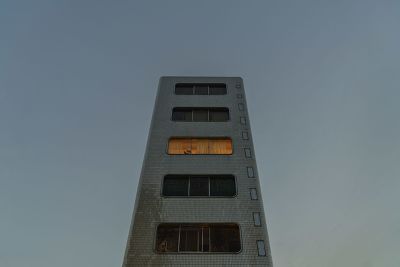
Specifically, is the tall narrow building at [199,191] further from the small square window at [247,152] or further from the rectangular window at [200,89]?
the rectangular window at [200,89]

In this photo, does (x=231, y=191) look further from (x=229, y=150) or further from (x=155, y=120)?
(x=155, y=120)

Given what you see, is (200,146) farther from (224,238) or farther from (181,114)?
(224,238)

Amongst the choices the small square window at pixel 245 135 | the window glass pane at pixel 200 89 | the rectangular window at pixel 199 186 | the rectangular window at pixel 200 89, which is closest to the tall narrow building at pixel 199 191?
the rectangular window at pixel 199 186

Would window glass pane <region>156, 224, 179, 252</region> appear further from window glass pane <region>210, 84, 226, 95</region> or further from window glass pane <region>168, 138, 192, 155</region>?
window glass pane <region>210, 84, 226, 95</region>

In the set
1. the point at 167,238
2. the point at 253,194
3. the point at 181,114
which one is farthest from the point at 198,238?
the point at 181,114

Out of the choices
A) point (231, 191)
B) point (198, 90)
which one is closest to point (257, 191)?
point (231, 191)

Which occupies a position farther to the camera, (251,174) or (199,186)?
(251,174)

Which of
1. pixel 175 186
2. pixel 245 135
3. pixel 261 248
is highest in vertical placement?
pixel 245 135

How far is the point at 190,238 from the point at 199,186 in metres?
3.90

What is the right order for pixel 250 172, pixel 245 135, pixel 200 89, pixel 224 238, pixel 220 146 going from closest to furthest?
1. pixel 224 238
2. pixel 250 172
3. pixel 220 146
4. pixel 245 135
5. pixel 200 89

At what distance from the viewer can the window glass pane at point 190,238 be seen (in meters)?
20.3

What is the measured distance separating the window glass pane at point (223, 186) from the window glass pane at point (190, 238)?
112 inches

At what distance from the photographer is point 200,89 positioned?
109 feet

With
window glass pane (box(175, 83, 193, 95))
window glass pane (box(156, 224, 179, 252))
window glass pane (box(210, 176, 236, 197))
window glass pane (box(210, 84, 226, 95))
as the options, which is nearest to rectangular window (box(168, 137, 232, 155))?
window glass pane (box(210, 176, 236, 197))
